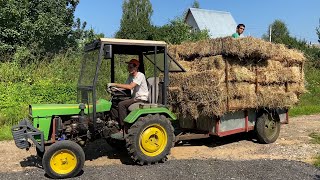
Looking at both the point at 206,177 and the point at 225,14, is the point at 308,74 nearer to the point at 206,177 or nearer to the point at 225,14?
the point at 206,177

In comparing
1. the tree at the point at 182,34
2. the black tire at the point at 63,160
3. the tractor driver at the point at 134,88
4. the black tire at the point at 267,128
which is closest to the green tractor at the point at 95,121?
the black tire at the point at 63,160

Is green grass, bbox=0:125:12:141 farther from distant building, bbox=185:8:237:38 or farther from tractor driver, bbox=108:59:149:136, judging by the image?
distant building, bbox=185:8:237:38

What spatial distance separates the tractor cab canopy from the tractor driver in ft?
1.00

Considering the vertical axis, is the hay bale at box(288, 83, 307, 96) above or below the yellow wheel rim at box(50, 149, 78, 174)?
above

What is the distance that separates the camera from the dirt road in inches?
295

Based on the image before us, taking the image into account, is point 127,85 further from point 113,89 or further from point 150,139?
point 150,139

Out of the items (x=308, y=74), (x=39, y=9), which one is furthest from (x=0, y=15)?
(x=308, y=74)

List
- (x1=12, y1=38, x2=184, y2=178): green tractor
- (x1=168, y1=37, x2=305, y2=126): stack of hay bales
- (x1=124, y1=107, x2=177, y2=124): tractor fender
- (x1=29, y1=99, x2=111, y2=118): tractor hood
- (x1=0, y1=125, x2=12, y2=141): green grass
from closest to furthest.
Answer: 1. (x1=12, y1=38, x2=184, y2=178): green tractor
2. (x1=29, y1=99, x2=111, y2=118): tractor hood
3. (x1=124, y1=107, x2=177, y2=124): tractor fender
4. (x1=168, y1=37, x2=305, y2=126): stack of hay bales
5. (x1=0, y1=125, x2=12, y2=141): green grass

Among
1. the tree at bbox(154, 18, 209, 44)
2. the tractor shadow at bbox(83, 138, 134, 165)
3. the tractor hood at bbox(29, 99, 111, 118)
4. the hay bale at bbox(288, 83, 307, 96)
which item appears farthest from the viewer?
the tree at bbox(154, 18, 209, 44)

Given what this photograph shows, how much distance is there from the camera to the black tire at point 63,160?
6.14 meters

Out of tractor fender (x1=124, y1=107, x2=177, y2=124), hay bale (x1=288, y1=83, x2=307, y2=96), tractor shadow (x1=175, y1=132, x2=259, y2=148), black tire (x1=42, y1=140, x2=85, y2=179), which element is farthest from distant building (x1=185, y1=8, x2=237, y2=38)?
black tire (x1=42, y1=140, x2=85, y2=179)

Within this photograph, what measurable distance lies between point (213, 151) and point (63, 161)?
11.2 feet

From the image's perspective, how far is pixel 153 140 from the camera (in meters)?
7.11

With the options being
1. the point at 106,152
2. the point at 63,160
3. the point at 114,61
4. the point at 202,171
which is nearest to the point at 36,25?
the point at 114,61
